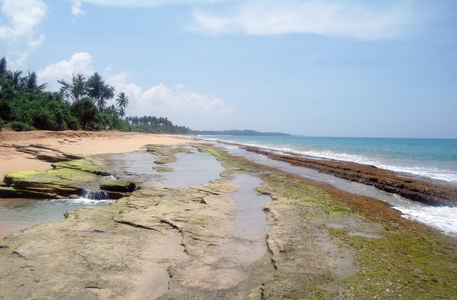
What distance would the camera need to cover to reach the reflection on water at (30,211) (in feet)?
23.2

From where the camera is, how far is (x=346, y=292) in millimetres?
3904

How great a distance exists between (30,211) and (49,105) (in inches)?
1313

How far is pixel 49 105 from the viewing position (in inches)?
1415

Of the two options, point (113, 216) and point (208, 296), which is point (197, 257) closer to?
point (208, 296)

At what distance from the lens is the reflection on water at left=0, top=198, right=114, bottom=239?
23.2ft

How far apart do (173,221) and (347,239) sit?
392cm

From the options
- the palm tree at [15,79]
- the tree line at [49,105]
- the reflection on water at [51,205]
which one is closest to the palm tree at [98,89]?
the tree line at [49,105]

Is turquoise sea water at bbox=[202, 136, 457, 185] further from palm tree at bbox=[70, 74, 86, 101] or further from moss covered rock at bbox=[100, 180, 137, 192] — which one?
palm tree at bbox=[70, 74, 86, 101]

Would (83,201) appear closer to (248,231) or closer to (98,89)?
(248,231)

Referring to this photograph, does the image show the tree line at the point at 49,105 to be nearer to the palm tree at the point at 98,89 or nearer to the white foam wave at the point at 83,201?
the palm tree at the point at 98,89

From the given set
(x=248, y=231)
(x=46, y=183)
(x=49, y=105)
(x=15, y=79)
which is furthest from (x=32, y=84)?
(x=248, y=231)

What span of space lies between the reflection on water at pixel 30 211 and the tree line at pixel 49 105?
24905mm

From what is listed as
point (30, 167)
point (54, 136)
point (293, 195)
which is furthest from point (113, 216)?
point (54, 136)

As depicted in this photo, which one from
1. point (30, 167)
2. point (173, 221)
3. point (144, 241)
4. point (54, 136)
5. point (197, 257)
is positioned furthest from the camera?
point (54, 136)
